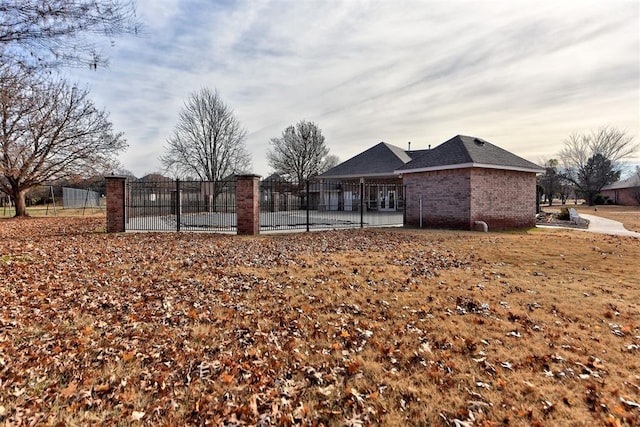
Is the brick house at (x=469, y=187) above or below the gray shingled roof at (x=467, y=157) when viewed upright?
below

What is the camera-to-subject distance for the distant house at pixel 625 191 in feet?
132

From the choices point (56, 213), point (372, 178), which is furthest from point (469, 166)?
point (56, 213)

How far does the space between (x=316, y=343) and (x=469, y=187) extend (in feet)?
40.3

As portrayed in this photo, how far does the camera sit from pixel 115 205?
12188mm

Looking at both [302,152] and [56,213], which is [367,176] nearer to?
[302,152]

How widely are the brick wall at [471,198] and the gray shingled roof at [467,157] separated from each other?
34 cm

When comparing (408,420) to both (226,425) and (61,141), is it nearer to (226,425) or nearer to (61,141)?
(226,425)

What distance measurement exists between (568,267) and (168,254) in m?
9.25

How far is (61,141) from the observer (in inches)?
730

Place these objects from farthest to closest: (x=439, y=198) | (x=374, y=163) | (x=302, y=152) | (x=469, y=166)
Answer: (x=302, y=152)
(x=374, y=163)
(x=439, y=198)
(x=469, y=166)

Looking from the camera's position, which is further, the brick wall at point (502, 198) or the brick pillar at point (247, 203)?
the brick wall at point (502, 198)

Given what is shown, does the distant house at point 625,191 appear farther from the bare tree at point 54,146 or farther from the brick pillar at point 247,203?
the bare tree at point 54,146

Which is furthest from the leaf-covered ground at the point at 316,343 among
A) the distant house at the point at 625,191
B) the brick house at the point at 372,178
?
the distant house at the point at 625,191

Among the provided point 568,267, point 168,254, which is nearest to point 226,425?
point 168,254
